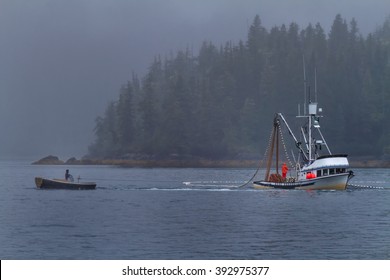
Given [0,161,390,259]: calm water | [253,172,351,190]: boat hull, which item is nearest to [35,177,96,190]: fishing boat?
[0,161,390,259]: calm water

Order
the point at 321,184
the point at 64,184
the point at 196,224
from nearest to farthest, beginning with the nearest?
the point at 196,224 → the point at 321,184 → the point at 64,184

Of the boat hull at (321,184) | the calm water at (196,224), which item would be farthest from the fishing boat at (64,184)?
the boat hull at (321,184)

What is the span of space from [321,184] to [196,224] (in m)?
→ 36.1

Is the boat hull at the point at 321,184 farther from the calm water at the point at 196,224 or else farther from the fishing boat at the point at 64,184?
the fishing boat at the point at 64,184

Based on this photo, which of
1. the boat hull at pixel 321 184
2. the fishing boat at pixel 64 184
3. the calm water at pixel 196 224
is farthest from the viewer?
the fishing boat at pixel 64 184

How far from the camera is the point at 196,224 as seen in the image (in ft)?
233

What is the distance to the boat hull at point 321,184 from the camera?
338 feet


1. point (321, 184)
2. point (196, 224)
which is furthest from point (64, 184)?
point (196, 224)

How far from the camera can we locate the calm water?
179 feet

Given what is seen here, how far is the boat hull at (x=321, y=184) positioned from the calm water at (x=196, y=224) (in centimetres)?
110

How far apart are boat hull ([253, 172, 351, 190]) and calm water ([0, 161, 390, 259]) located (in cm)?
110

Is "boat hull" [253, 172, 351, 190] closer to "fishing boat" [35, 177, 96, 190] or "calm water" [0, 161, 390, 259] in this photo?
"calm water" [0, 161, 390, 259]

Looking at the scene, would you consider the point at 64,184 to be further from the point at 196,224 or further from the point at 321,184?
the point at 196,224
